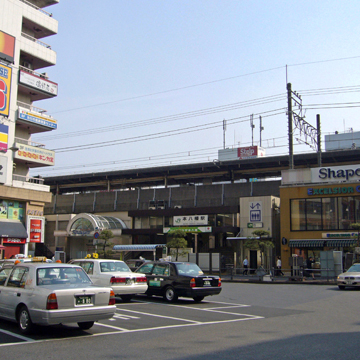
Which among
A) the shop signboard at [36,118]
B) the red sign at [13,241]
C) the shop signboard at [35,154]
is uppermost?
the shop signboard at [36,118]

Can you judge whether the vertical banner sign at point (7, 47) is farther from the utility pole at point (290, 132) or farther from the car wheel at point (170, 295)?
the car wheel at point (170, 295)

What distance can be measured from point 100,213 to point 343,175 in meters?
31.1

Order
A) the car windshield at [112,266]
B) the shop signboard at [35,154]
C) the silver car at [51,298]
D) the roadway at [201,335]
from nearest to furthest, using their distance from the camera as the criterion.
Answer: the roadway at [201,335] < the silver car at [51,298] < the car windshield at [112,266] < the shop signboard at [35,154]

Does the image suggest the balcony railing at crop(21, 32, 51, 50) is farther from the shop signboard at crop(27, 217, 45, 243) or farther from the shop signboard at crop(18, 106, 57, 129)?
the shop signboard at crop(27, 217, 45, 243)

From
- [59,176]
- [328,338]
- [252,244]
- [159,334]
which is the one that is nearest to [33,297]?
[159,334]

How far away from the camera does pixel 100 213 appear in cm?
5684

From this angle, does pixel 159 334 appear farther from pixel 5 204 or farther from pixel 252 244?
pixel 5 204

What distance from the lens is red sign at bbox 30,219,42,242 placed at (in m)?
42.2

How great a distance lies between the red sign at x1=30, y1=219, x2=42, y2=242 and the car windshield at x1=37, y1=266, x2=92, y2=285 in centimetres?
3334

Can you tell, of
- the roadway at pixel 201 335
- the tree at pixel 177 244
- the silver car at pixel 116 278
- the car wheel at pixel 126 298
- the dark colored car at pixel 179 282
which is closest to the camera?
the roadway at pixel 201 335

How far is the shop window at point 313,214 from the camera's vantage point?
3878cm

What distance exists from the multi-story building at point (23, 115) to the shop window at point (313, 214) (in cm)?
2515

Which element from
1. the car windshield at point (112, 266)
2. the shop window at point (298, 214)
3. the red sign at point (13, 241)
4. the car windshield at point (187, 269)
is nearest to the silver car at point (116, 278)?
the car windshield at point (112, 266)

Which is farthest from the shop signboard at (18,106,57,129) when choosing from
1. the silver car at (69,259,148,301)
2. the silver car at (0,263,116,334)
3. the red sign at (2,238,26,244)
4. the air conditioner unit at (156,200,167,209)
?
the silver car at (0,263,116,334)
